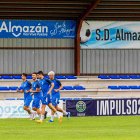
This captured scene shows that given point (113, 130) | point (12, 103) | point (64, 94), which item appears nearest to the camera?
point (113, 130)

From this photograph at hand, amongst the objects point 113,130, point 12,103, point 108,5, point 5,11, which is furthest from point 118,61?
point 113,130

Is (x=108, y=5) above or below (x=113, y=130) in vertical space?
above

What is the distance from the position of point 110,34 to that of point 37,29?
4258 mm

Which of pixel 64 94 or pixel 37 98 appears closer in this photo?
pixel 37 98

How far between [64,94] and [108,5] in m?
5.49

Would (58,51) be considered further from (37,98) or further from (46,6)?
(37,98)

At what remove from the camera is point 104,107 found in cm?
3306

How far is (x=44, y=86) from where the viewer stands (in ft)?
91.8

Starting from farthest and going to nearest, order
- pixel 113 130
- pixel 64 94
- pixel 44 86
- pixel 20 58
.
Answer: pixel 20 58, pixel 64 94, pixel 44 86, pixel 113 130

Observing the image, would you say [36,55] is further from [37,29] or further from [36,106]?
[36,106]

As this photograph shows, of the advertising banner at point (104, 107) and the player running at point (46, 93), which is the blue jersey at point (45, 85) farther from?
the advertising banner at point (104, 107)

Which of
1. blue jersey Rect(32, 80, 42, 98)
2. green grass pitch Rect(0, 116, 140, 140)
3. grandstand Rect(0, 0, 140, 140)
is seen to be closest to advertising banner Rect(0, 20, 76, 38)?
grandstand Rect(0, 0, 140, 140)

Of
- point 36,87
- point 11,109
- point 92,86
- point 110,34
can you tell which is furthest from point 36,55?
point 36,87

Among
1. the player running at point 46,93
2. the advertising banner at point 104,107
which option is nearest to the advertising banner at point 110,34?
the advertising banner at point 104,107
